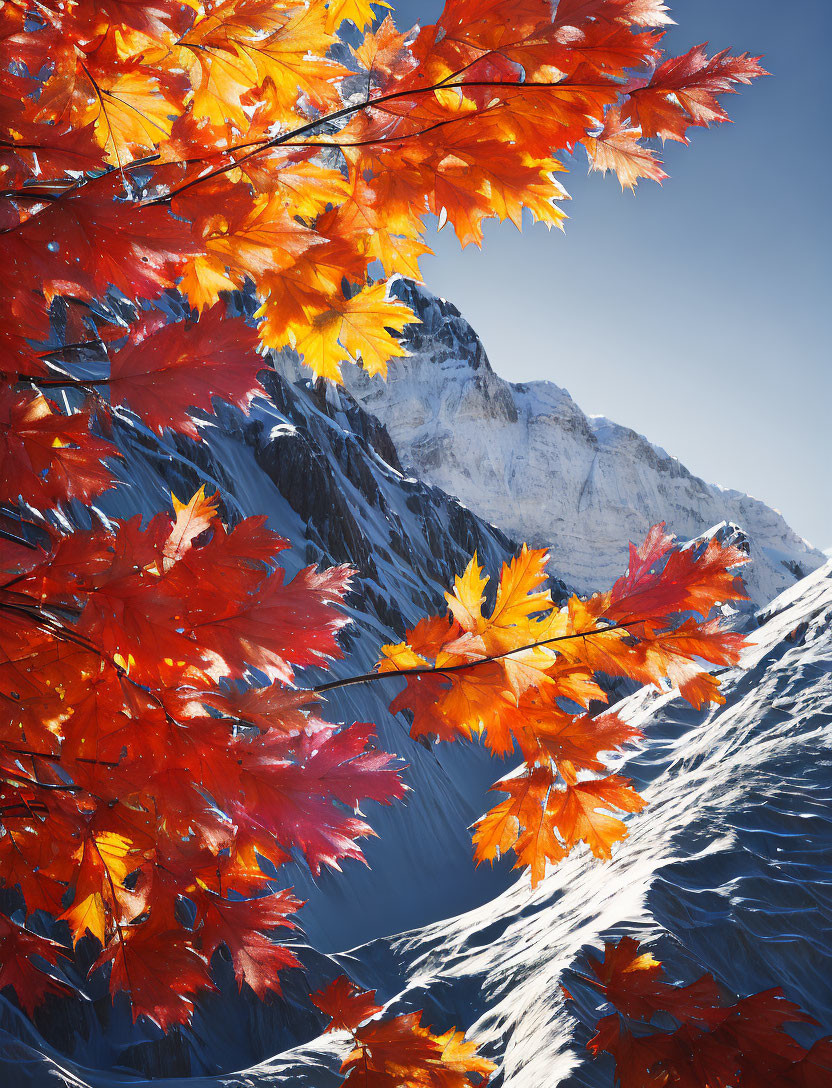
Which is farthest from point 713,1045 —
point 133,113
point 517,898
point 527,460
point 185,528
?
point 527,460

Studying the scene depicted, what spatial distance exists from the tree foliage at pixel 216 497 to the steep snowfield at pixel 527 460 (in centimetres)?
4623

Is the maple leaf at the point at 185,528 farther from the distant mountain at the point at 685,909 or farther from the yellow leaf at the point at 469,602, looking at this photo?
the distant mountain at the point at 685,909

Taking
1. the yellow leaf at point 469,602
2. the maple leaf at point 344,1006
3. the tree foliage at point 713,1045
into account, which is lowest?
the tree foliage at point 713,1045

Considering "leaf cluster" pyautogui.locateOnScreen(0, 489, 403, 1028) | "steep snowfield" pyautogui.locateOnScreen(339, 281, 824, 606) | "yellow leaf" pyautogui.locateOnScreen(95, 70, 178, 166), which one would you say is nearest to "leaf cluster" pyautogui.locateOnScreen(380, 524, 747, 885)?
"leaf cluster" pyautogui.locateOnScreen(0, 489, 403, 1028)

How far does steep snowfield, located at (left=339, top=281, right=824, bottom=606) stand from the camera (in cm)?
4897

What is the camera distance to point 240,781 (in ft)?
2.49

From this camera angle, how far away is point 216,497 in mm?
860

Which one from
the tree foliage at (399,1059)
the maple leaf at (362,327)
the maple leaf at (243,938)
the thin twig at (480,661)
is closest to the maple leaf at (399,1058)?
the tree foliage at (399,1059)

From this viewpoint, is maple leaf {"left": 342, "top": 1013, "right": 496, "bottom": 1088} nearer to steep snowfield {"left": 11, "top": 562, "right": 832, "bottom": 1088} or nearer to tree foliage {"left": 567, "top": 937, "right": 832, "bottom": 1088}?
tree foliage {"left": 567, "top": 937, "right": 832, "bottom": 1088}

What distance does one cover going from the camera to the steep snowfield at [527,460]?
161ft

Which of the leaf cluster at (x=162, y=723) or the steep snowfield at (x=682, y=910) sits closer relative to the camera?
the leaf cluster at (x=162, y=723)

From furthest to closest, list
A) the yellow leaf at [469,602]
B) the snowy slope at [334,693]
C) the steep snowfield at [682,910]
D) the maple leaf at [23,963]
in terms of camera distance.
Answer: the snowy slope at [334,693]
the steep snowfield at [682,910]
the maple leaf at [23,963]
the yellow leaf at [469,602]

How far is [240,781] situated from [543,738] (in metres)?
0.38

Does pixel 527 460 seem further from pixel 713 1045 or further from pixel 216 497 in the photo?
pixel 216 497
